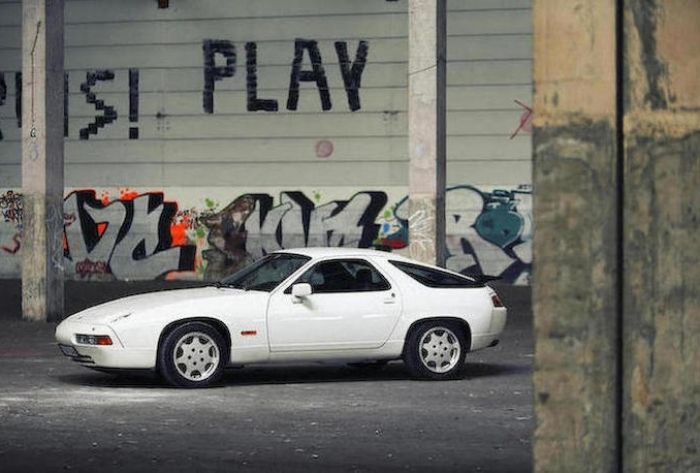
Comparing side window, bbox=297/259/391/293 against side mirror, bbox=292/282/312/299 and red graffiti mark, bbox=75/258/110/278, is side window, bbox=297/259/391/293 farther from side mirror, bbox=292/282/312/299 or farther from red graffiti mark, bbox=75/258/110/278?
red graffiti mark, bbox=75/258/110/278

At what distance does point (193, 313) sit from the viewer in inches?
602

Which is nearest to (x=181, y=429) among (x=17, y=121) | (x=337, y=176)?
(x=337, y=176)

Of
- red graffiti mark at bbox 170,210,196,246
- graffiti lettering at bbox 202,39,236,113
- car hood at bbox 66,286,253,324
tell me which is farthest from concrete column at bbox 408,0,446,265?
red graffiti mark at bbox 170,210,196,246

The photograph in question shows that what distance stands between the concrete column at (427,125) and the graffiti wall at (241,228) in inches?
380

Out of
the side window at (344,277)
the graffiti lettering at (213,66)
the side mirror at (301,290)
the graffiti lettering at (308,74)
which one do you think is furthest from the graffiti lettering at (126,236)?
the side mirror at (301,290)

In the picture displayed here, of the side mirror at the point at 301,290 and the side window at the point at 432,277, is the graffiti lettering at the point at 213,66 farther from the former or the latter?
the side mirror at the point at 301,290

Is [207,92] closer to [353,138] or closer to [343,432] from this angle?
[353,138]

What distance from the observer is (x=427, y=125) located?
24.5 meters

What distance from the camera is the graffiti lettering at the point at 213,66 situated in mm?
36219

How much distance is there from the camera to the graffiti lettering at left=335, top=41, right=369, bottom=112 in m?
35.3

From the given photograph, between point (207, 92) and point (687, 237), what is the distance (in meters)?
30.4

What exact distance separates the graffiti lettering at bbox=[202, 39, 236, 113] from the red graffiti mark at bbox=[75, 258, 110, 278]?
415 cm

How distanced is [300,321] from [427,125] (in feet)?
30.2

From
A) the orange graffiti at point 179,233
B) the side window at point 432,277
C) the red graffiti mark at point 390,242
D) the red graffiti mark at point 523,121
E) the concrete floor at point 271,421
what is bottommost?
the concrete floor at point 271,421
